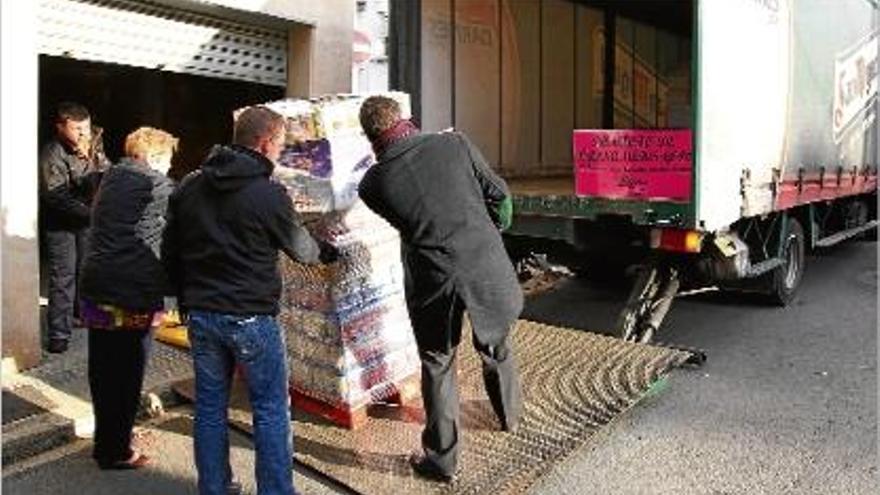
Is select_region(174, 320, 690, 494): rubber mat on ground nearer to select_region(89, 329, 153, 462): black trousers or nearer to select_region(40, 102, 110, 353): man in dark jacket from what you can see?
select_region(89, 329, 153, 462): black trousers

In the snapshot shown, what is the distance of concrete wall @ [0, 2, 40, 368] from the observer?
490 cm

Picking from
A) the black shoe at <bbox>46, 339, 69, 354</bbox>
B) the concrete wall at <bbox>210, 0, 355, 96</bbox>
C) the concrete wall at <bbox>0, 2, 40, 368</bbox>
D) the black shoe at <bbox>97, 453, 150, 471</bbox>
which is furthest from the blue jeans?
the concrete wall at <bbox>210, 0, 355, 96</bbox>

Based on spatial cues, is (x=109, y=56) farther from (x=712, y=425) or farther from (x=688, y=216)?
(x=712, y=425)

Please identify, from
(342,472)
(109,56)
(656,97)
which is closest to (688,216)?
(342,472)

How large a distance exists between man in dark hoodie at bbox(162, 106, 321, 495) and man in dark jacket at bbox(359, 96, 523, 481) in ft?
1.46

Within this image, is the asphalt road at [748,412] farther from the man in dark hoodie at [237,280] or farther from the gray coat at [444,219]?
the man in dark hoodie at [237,280]

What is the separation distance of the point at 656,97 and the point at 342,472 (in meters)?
8.76

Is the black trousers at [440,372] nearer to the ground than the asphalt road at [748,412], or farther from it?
farther from it

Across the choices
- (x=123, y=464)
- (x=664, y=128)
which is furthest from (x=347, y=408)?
(x=664, y=128)

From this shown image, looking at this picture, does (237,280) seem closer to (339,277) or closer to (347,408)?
(339,277)

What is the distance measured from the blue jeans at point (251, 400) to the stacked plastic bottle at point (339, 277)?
0.74 meters

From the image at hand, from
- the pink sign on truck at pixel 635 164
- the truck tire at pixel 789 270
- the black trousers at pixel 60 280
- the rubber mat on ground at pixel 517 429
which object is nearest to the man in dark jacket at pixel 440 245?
the rubber mat on ground at pixel 517 429

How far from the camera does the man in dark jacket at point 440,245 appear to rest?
3611 mm

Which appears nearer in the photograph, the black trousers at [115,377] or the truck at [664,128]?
the black trousers at [115,377]
